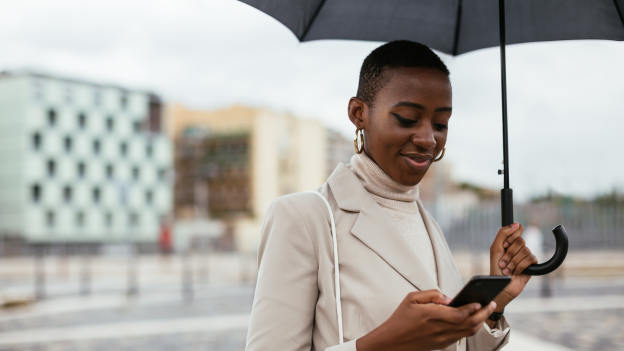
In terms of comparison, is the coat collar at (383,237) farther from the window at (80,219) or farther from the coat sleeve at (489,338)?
the window at (80,219)

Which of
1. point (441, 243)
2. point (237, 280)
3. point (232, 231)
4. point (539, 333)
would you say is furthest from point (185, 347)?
point (232, 231)

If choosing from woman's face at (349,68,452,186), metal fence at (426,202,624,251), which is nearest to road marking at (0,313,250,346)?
woman's face at (349,68,452,186)

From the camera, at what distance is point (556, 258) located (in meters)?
1.59

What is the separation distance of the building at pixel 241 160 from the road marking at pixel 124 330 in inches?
1934

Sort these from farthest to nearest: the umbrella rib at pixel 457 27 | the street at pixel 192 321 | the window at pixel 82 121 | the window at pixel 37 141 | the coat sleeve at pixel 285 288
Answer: the window at pixel 82 121
the window at pixel 37 141
the street at pixel 192 321
the umbrella rib at pixel 457 27
the coat sleeve at pixel 285 288

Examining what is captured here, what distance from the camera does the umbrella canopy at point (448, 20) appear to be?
200 cm

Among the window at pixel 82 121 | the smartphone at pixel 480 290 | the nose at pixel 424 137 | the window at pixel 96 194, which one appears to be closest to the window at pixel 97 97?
the window at pixel 82 121

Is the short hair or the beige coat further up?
the short hair

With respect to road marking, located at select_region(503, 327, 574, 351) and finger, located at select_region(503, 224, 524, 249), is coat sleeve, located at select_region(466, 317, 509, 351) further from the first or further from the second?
road marking, located at select_region(503, 327, 574, 351)

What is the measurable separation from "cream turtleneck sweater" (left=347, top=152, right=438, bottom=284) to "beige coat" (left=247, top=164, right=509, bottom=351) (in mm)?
77

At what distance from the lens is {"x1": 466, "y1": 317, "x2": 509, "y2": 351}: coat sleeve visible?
1693mm

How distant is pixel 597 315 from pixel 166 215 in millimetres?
58927

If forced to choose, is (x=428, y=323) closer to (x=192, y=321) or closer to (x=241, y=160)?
(x=192, y=321)

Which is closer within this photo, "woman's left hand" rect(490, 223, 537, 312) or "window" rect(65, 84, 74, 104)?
"woman's left hand" rect(490, 223, 537, 312)
